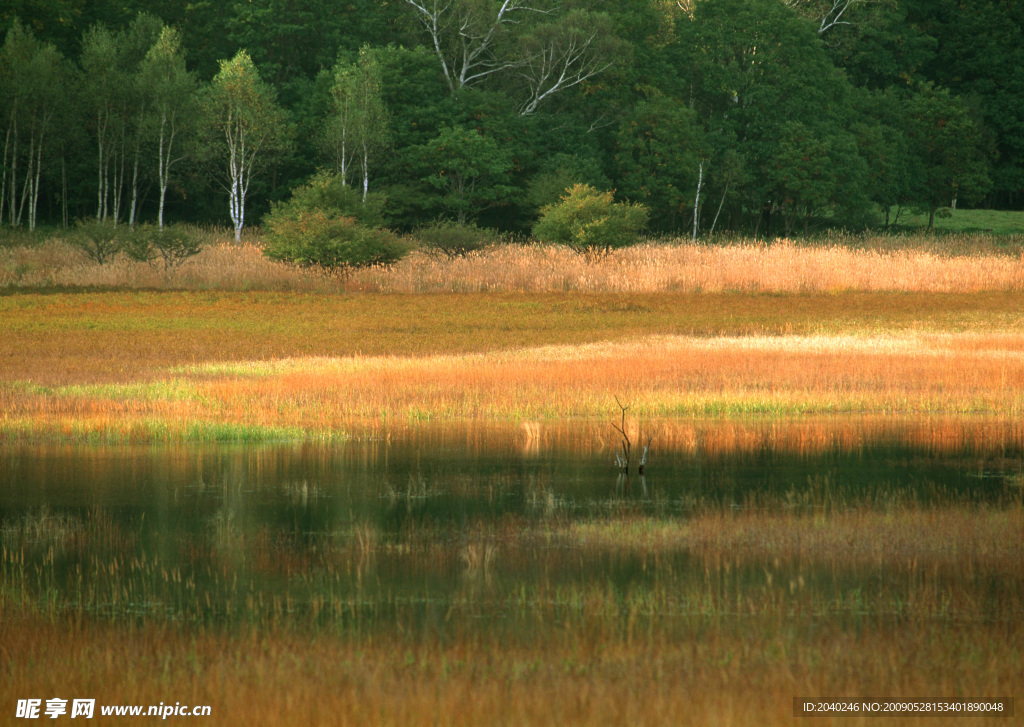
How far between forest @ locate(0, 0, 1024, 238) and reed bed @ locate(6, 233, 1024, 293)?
15.0 metres

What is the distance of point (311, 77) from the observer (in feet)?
259

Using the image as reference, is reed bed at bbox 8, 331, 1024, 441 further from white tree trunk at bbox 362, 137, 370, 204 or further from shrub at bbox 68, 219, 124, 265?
white tree trunk at bbox 362, 137, 370, 204

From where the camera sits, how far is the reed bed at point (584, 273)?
45156mm

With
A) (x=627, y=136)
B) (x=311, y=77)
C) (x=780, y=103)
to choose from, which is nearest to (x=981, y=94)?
(x=780, y=103)

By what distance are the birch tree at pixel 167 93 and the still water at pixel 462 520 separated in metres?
52.4

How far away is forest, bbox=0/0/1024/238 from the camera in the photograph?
6556 centimetres

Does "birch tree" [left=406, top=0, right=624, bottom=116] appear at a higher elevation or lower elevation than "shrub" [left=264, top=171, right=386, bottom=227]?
higher

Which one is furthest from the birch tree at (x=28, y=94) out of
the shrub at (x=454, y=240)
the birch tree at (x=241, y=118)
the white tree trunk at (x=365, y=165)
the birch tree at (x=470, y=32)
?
the shrub at (x=454, y=240)

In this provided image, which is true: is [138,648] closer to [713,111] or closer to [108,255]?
[108,255]

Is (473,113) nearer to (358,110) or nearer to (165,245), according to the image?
(358,110)

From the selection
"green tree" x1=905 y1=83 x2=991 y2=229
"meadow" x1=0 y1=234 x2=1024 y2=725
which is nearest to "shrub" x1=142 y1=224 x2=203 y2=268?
"meadow" x1=0 y1=234 x2=1024 y2=725

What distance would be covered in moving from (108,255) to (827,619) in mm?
44718

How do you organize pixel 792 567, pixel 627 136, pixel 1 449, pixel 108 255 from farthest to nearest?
pixel 627 136 → pixel 108 255 → pixel 1 449 → pixel 792 567

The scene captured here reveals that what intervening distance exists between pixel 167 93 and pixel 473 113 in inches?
657
